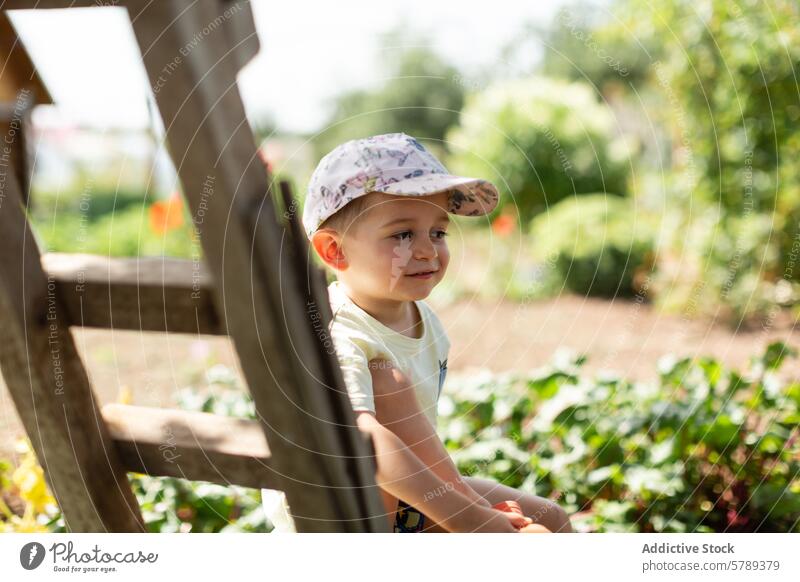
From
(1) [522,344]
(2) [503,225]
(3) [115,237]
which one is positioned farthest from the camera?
(3) [115,237]

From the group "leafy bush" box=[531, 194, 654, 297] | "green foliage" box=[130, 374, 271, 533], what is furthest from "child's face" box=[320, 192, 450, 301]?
"leafy bush" box=[531, 194, 654, 297]

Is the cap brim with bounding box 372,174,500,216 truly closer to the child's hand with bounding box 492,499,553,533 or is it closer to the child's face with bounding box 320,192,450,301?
the child's face with bounding box 320,192,450,301

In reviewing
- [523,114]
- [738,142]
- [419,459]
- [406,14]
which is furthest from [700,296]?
[419,459]

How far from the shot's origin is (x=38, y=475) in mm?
2082

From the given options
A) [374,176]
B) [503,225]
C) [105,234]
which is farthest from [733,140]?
[105,234]

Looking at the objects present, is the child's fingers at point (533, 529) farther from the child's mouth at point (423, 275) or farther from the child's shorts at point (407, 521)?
the child's mouth at point (423, 275)

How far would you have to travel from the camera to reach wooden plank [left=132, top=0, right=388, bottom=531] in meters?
1.18

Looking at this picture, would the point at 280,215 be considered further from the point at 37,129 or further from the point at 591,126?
the point at 591,126

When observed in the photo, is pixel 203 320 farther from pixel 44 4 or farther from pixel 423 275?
pixel 44 4

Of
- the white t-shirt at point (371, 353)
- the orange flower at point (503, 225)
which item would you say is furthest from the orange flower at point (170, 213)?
the white t-shirt at point (371, 353)

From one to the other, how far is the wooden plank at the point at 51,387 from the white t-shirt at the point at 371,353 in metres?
0.33

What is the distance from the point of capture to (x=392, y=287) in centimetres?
147

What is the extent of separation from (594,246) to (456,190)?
350cm

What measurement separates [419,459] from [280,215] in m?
0.49
